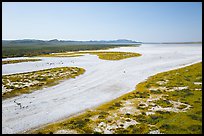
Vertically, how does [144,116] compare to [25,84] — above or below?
below

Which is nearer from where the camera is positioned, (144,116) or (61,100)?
(144,116)

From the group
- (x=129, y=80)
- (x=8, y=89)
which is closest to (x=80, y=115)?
(x=8, y=89)

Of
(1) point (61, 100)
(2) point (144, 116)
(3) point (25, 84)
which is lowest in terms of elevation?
(2) point (144, 116)

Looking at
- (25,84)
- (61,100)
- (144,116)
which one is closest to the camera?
(144,116)

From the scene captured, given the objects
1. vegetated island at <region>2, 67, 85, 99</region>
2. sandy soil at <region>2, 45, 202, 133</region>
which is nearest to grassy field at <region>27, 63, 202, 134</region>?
sandy soil at <region>2, 45, 202, 133</region>

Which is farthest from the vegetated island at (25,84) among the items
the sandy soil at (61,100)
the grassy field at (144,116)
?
the grassy field at (144,116)

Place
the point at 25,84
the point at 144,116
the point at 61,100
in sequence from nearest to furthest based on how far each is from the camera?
the point at 144,116
the point at 61,100
the point at 25,84

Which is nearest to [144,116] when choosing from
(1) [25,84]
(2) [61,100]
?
(2) [61,100]

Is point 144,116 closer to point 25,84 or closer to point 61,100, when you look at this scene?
point 61,100

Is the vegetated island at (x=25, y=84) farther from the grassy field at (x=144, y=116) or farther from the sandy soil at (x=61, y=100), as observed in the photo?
the grassy field at (x=144, y=116)
